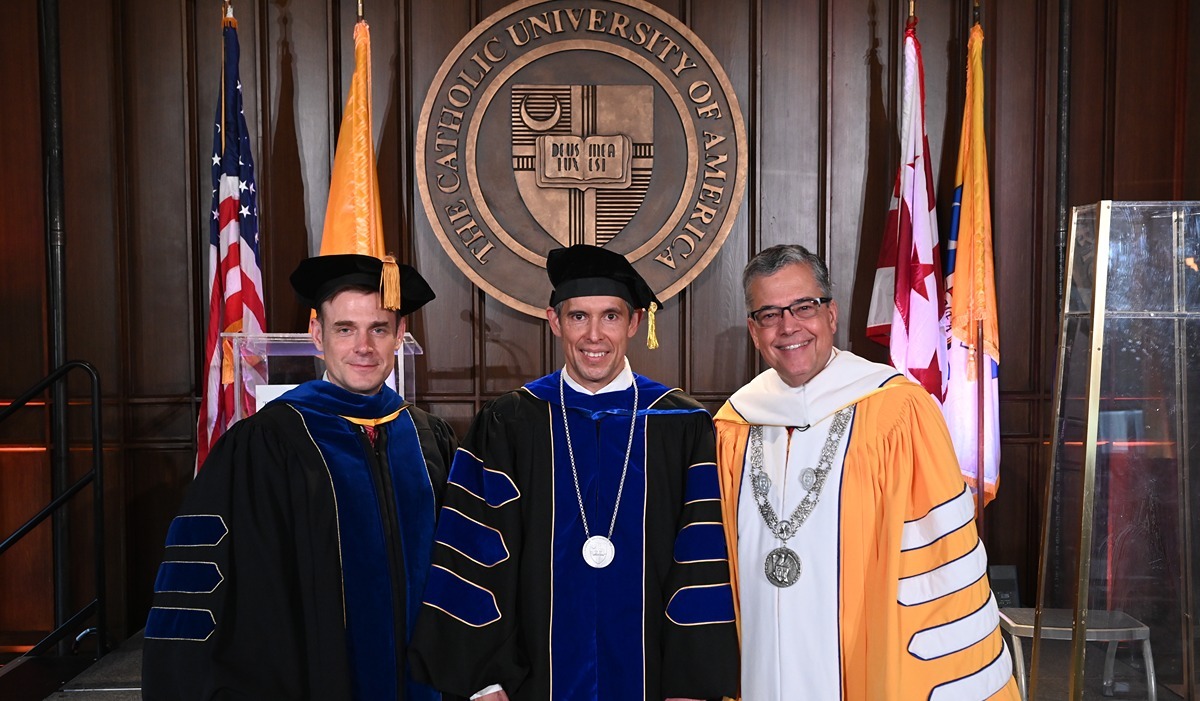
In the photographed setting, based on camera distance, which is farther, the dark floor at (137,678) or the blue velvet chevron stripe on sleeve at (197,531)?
the dark floor at (137,678)

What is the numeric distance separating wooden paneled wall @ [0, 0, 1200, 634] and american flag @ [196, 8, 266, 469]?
0.29 m

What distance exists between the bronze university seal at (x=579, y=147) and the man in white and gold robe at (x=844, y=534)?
2154 millimetres

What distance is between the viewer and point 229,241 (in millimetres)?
4035

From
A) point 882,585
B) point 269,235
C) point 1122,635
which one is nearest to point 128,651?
point 269,235

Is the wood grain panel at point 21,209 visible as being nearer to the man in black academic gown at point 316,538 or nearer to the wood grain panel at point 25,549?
the wood grain panel at point 25,549

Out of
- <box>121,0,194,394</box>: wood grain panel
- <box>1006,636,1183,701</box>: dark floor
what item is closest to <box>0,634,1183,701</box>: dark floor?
<box>1006,636,1183,701</box>: dark floor

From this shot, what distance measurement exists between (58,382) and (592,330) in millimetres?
3132

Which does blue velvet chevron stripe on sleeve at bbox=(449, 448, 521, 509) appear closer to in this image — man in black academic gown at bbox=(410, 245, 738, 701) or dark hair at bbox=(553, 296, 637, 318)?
man in black academic gown at bbox=(410, 245, 738, 701)

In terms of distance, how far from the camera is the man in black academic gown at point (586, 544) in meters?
2.13

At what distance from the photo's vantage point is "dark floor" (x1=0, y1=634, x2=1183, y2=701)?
2.54 meters

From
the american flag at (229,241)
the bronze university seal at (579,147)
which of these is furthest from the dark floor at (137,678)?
the bronze university seal at (579,147)

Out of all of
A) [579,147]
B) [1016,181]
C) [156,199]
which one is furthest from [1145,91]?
[156,199]

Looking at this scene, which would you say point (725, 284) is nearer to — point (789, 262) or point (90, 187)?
point (789, 262)

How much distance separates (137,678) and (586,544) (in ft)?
8.06
